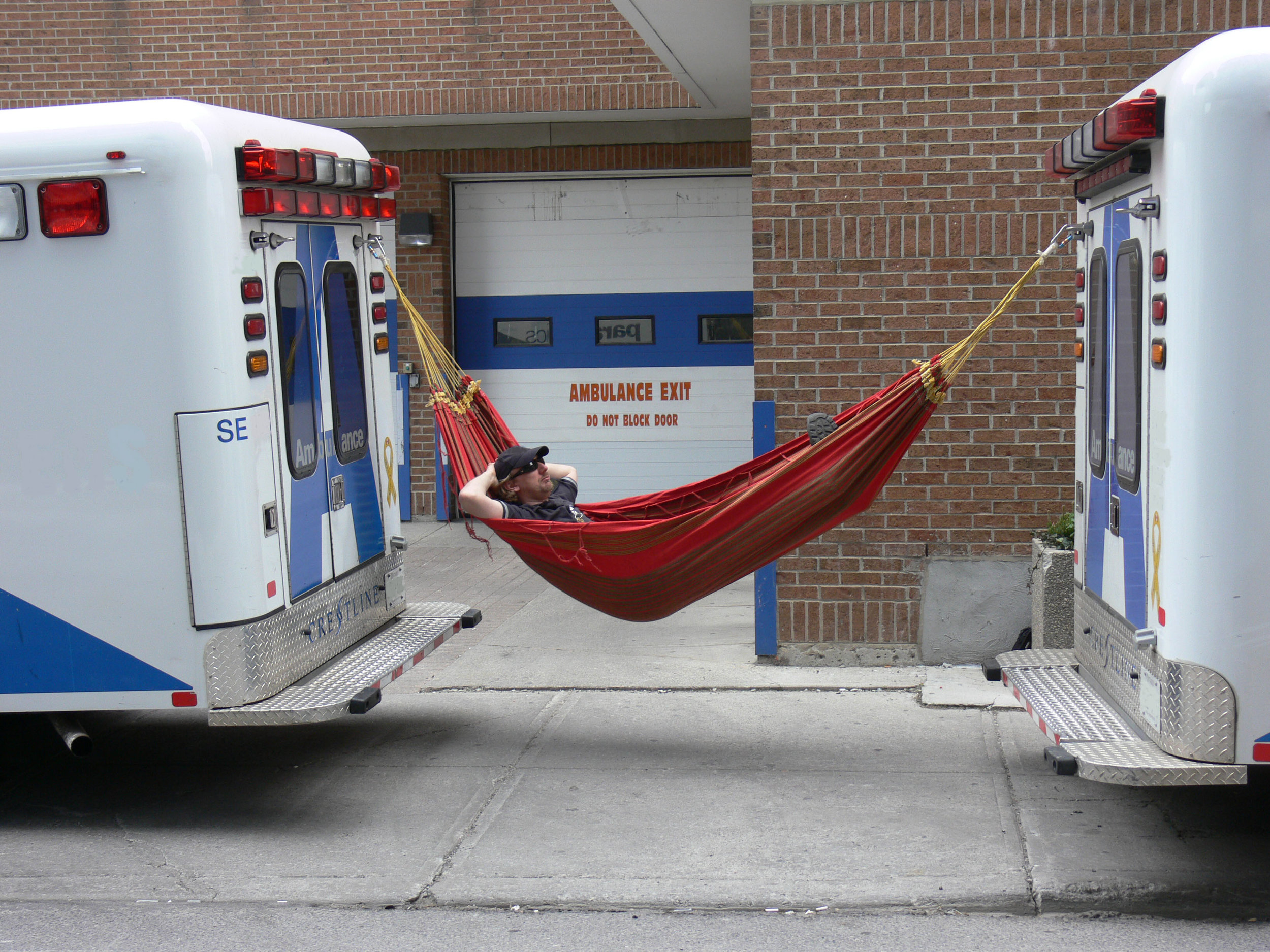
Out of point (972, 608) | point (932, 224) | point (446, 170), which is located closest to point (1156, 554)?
point (972, 608)

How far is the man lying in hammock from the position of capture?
6.20 meters

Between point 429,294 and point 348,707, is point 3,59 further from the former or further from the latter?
point 348,707

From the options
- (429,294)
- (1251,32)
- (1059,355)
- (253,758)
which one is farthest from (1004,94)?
(429,294)

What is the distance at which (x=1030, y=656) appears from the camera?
6059 millimetres

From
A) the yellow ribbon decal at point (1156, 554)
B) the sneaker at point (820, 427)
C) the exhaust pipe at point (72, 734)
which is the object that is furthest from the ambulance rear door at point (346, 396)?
the yellow ribbon decal at point (1156, 554)

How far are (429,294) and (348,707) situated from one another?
7518mm

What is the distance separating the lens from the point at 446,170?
484 inches

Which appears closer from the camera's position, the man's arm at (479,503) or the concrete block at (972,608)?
the man's arm at (479,503)

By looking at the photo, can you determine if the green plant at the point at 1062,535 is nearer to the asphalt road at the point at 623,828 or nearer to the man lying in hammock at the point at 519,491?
the asphalt road at the point at 623,828

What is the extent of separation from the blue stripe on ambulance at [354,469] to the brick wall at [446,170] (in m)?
5.90

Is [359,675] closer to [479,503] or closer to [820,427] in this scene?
[479,503]

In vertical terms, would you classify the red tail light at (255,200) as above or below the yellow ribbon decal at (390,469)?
above

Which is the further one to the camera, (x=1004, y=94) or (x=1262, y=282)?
(x=1004, y=94)

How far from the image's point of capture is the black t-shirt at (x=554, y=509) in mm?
6250
